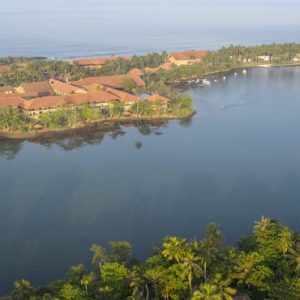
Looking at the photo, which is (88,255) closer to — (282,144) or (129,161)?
(129,161)

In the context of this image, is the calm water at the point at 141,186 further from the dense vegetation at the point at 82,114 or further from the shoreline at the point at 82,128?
the dense vegetation at the point at 82,114

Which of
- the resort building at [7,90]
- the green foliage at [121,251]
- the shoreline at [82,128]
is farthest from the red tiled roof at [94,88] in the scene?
the green foliage at [121,251]

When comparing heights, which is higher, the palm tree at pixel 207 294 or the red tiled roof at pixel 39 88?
the red tiled roof at pixel 39 88

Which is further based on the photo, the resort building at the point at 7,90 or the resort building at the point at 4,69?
the resort building at the point at 4,69

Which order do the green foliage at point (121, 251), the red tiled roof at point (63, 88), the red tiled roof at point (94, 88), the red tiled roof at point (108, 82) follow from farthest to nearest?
the red tiled roof at point (108, 82) → the red tiled roof at point (63, 88) → the red tiled roof at point (94, 88) → the green foliage at point (121, 251)

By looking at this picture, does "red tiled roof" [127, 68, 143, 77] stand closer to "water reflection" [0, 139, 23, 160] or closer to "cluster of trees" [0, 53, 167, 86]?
"cluster of trees" [0, 53, 167, 86]

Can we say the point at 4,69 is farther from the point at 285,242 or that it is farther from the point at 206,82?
the point at 285,242

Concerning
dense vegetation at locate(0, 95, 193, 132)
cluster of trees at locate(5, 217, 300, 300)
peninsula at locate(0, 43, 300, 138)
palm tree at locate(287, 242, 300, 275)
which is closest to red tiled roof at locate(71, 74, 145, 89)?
peninsula at locate(0, 43, 300, 138)
